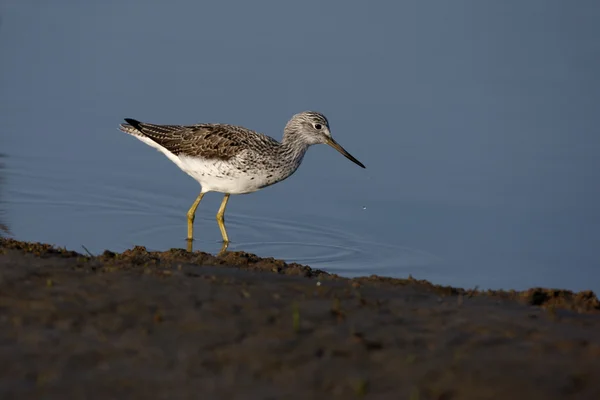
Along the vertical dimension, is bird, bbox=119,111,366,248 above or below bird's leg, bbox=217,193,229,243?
above

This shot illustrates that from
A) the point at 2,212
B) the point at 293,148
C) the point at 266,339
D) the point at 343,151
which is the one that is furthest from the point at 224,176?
the point at 266,339

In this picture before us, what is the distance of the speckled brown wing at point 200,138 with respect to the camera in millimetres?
10953

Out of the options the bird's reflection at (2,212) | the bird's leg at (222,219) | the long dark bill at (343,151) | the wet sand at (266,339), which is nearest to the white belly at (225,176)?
the bird's leg at (222,219)

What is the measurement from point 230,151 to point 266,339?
6200 millimetres

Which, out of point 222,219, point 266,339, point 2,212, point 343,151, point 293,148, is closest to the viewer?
point 266,339

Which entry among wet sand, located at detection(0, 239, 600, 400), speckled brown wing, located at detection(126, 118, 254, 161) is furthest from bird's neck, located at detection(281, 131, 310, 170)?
wet sand, located at detection(0, 239, 600, 400)

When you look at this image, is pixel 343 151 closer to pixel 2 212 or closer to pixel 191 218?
pixel 191 218

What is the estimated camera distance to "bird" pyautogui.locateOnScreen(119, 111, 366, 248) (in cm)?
1087

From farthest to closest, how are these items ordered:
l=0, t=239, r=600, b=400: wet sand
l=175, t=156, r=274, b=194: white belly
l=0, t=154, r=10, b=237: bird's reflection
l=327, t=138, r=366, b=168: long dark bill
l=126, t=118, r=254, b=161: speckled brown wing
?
l=327, t=138, r=366, b=168: long dark bill
l=126, t=118, r=254, b=161: speckled brown wing
l=175, t=156, r=274, b=194: white belly
l=0, t=154, r=10, b=237: bird's reflection
l=0, t=239, r=600, b=400: wet sand

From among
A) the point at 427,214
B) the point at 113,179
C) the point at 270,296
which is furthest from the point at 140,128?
the point at 270,296

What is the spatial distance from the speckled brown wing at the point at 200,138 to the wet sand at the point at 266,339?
4571mm

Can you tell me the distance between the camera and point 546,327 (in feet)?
18.1

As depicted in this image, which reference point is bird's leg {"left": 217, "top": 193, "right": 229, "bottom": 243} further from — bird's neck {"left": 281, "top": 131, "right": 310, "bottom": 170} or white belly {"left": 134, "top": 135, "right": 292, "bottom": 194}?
bird's neck {"left": 281, "top": 131, "right": 310, "bottom": 170}

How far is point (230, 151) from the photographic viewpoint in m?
10.9
